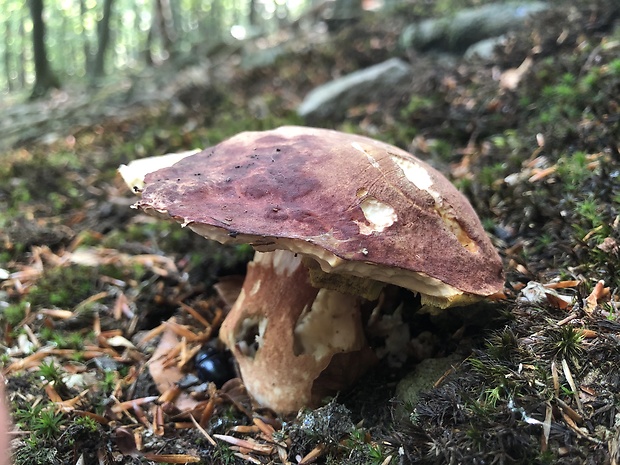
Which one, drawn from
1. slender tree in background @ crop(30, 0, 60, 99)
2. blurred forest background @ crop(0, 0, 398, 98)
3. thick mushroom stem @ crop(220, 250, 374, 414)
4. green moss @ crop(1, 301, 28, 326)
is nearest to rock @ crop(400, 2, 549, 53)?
blurred forest background @ crop(0, 0, 398, 98)

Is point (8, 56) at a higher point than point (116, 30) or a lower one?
lower

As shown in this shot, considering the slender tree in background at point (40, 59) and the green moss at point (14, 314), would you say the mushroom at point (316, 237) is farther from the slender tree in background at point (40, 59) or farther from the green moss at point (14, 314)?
the slender tree in background at point (40, 59)

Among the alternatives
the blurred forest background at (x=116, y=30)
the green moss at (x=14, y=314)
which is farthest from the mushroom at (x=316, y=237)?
the blurred forest background at (x=116, y=30)

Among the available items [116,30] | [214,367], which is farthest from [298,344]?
[116,30]

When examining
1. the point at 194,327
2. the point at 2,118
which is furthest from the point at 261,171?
the point at 2,118

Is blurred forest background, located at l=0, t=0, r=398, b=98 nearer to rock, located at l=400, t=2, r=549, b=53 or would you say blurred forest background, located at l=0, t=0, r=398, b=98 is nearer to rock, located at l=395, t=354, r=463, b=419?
rock, located at l=400, t=2, r=549, b=53

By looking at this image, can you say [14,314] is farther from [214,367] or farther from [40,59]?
[40,59]

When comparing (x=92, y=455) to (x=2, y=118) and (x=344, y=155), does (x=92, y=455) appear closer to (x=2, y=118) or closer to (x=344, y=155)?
(x=344, y=155)
